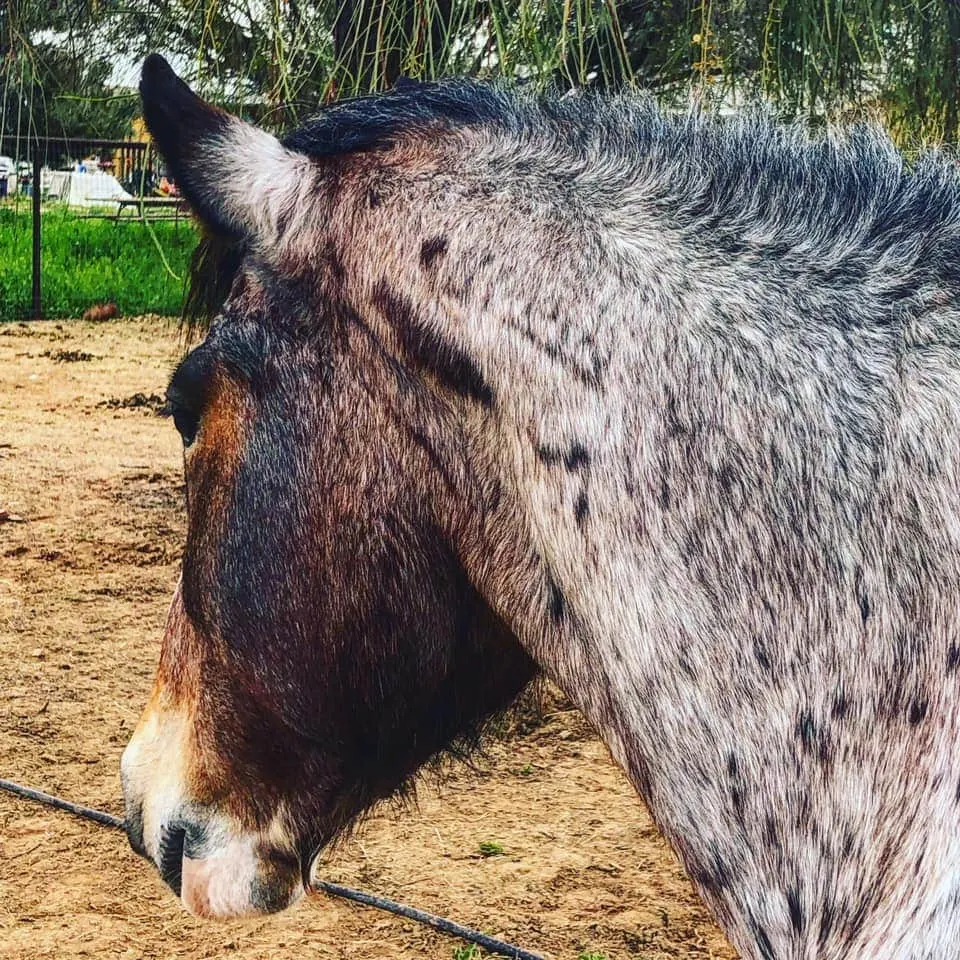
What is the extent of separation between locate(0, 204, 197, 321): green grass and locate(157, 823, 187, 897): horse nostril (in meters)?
11.3

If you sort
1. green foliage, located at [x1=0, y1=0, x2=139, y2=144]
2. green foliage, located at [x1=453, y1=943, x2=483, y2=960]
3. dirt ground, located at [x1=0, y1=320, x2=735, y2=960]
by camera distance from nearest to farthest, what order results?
1. green foliage, located at [x1=453, y1=943, x2=483, y2=960]
2. dirt ground, located at [x1=0, y1=320, x2=735, y2=960]
3. green foliage, located at [x1=0, y1=0, x2=139, y2=144]

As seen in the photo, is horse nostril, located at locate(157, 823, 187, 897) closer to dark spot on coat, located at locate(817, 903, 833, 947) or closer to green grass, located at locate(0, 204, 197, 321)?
dark spot on coat, located at locate(817, 903, 833, 947)

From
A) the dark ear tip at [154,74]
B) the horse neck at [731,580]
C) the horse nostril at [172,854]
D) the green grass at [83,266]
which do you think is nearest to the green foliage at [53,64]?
the dark ear tip at [154,74]

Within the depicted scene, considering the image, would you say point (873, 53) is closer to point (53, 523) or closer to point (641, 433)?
point (641, 433)

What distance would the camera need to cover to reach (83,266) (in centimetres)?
1412

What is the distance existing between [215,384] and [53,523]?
18.4 feet

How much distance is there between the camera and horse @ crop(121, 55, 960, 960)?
1.20m

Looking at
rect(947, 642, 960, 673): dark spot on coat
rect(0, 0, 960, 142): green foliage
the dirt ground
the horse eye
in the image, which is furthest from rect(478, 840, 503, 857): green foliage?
rect(947, 642, 960, 673): dark spot on coat

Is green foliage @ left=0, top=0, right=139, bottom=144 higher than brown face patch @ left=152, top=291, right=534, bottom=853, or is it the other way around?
green foliage @ left=0, top=0, right=139, bottom=144

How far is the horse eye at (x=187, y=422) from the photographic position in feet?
5.01

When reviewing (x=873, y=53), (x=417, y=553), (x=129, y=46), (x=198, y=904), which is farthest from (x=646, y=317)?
(x=129, y=46)

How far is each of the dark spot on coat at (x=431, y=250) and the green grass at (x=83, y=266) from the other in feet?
37.8

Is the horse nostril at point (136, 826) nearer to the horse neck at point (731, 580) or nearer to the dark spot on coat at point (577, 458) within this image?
the horse neck at point (731, 580)

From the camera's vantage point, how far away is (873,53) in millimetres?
3709
